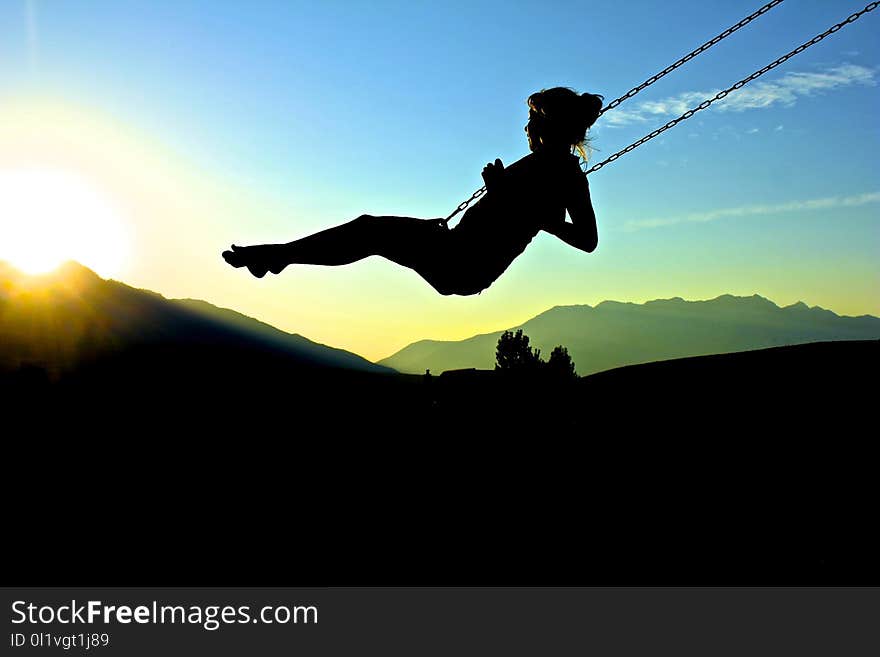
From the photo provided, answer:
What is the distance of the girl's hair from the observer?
522 centimetres

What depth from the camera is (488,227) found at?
5.00 metres

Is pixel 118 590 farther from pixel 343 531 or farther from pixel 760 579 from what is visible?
pixel 760 579

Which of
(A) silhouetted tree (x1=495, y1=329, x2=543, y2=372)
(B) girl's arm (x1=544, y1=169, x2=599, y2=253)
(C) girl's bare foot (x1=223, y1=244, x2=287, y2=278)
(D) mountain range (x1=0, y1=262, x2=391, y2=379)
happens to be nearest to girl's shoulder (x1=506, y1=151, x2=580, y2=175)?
(B) girl's arm (x1=544, y1=169, x2=599, y2=253)

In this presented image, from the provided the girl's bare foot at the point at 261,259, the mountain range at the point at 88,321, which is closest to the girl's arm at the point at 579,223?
the girl's bare foot at the point at 261,259

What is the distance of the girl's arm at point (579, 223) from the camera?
5258 mm

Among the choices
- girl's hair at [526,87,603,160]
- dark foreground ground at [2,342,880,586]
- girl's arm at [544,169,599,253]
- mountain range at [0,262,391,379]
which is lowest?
dark foreground ground at [2,342,880,586]

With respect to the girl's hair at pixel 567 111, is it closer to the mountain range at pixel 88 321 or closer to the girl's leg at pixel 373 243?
the girl's leg at pixel 373 243

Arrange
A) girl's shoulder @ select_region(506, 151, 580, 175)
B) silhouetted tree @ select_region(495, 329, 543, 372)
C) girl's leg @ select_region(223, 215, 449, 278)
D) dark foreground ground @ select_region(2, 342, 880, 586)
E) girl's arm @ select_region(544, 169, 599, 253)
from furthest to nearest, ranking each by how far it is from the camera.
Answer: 1. silhouetted tree @ select_region(495, 329, 543, 372)
2. girl's arm @ select_region(544, 169, 599, 253)
3. girl's shoulder @ select_region(506, 151, 580, 175)
4. girl's leg @ select_region(223, 215, 449, 278)
5. dark foreground ground @ select_region(2, 342, 880, 586)

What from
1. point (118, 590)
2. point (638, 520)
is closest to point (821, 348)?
point (638, 520)

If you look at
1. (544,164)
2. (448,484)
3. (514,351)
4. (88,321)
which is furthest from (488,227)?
(88,321)

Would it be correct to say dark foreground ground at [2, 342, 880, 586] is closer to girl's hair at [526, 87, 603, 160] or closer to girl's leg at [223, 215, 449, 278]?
girl's leg at [223, 215, 449, 278]

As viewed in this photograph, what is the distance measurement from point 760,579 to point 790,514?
912 millimetres

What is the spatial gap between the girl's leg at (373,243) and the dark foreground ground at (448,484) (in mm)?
1972

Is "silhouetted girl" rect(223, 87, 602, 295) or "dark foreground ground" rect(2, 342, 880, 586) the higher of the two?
"silhouetted girl" rect(223, 87, 602, 295)
